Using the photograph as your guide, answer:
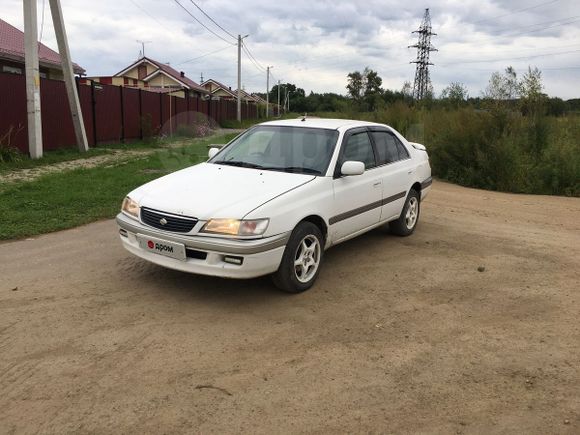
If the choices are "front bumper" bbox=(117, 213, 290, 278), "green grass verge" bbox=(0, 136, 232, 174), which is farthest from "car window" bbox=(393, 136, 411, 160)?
"green grass verge" bbox=(0, 136, 232, 174)

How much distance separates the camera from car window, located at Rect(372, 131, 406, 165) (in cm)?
611

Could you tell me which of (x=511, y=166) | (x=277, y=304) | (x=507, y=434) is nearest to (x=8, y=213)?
(x=277, y=304)

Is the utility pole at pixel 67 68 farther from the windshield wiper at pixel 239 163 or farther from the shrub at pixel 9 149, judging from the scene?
the windshield wiper at pixel 239 163

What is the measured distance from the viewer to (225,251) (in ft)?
13.4

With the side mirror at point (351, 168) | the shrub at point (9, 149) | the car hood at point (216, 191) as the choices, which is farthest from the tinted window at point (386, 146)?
the shrub at point (9, 149)

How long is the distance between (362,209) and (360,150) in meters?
0.69

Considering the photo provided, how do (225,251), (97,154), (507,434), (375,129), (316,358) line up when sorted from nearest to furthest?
(507,434) < (316,358) < (225,251) < (375,129) < (97,154)

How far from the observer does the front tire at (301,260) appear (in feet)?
14.5

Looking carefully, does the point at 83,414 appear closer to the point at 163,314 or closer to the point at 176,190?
the point at 163,314

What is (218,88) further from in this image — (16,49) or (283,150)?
(283,150)

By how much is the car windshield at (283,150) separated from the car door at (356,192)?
0.19 meters

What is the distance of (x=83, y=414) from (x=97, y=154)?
1350 cm

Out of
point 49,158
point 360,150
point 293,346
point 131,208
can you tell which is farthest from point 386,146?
point 49,158

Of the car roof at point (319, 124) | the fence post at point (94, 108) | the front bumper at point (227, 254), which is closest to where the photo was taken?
the front bumper at point (227, 254)
